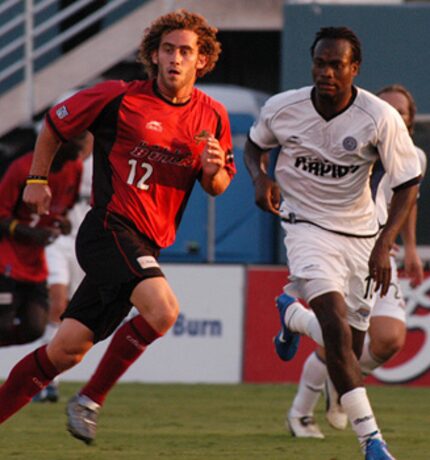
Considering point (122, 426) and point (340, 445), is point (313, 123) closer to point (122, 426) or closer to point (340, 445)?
point (340, 445)

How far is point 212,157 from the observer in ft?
25.8

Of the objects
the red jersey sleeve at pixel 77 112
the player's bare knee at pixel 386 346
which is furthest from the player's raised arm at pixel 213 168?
the player's bare knee at pixel 386 346

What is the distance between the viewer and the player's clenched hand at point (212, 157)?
7844 mm

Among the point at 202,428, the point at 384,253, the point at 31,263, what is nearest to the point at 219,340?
the point at 31,263

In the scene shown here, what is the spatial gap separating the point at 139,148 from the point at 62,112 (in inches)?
17.0

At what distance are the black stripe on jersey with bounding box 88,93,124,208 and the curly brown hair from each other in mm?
418

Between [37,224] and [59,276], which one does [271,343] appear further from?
[37,224]

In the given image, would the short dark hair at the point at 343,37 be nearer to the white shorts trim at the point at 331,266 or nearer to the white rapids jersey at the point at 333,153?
the white rapids jersey at the point at 333,153

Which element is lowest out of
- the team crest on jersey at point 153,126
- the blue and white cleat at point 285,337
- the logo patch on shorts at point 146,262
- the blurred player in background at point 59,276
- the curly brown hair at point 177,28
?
the blurred player in background at point 59,276

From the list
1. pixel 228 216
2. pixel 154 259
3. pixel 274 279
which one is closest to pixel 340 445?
pixel 154 259

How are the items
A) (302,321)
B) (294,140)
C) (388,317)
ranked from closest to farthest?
1. (294,140)
2. (302,321)
3. (388,317)

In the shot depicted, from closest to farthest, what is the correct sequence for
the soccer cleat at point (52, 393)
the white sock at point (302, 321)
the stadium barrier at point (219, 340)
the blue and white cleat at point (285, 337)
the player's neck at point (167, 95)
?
the player's neck at point (167, 95) → the white sock at point (302, 321) → the blue and white cleat at point (285, 337) → the soccer cleat at point (52, 393) → the stadium barrier at point (219, 340)

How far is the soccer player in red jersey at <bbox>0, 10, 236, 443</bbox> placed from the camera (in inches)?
309

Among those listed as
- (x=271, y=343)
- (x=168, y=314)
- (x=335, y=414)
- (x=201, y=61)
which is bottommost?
(x=271, y=343)
